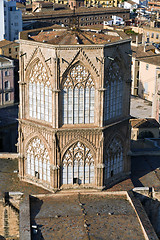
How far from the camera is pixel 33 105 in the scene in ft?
158

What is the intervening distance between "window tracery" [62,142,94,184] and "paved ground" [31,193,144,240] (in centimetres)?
157

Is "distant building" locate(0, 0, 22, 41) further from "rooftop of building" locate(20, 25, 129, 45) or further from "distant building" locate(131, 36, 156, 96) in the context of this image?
"rooftop of building" locate(20, 25, 129, 45)

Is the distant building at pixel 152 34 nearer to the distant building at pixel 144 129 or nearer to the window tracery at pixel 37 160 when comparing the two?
the distant building at pixel 144 129

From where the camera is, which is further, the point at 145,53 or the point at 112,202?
the point at 145,53

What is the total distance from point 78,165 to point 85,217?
237 inches

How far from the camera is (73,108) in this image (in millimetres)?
46406

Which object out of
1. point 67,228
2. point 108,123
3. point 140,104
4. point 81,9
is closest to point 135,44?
point 140,104

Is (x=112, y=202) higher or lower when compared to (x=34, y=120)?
lower

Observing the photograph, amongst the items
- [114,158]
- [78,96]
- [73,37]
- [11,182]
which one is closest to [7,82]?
[11,182]

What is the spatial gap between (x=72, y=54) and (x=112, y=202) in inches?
553

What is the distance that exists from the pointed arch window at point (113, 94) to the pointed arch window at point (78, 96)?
163cm

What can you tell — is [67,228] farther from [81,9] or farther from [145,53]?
[81,9]

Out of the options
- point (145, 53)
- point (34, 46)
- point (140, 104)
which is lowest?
point (140, 104)

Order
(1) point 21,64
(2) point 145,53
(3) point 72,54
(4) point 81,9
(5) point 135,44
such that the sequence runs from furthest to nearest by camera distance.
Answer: (4) point 81,9 → (5) point 135,44 → (2) point 145,53 → (1) point 21,64 → (3) point 72,54
